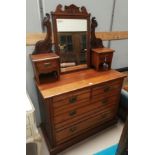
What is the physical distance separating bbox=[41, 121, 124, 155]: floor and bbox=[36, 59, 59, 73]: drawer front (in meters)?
0.96

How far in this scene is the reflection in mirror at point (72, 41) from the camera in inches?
60.7

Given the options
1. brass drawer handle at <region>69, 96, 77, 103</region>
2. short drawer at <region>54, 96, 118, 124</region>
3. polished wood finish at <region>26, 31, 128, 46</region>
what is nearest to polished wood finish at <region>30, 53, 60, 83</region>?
polished wood finish at <region>26, 31, 128, 46</region>

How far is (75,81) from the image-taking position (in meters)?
1.49

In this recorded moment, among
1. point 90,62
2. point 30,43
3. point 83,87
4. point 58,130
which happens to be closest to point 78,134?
point 58,130

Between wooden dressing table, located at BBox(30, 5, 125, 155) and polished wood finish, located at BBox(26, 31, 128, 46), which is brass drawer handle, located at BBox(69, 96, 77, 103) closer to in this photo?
wooden dressing table, located at BBox(30, 5, 125, 155)

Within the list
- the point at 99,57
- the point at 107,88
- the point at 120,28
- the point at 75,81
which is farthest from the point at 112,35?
the point at 75,81

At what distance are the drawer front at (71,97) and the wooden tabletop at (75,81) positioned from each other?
0.04m

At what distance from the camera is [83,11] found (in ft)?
5.22

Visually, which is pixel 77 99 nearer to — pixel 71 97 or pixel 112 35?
pixel 71 97

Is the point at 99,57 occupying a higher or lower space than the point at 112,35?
lower

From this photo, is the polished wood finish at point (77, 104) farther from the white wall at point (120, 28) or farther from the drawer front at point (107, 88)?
the white wall at point (120, 28)

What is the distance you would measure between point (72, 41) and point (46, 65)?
460mm

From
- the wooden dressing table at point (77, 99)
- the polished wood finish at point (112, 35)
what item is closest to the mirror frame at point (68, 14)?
the wooden dressing table at point (77, 99)
